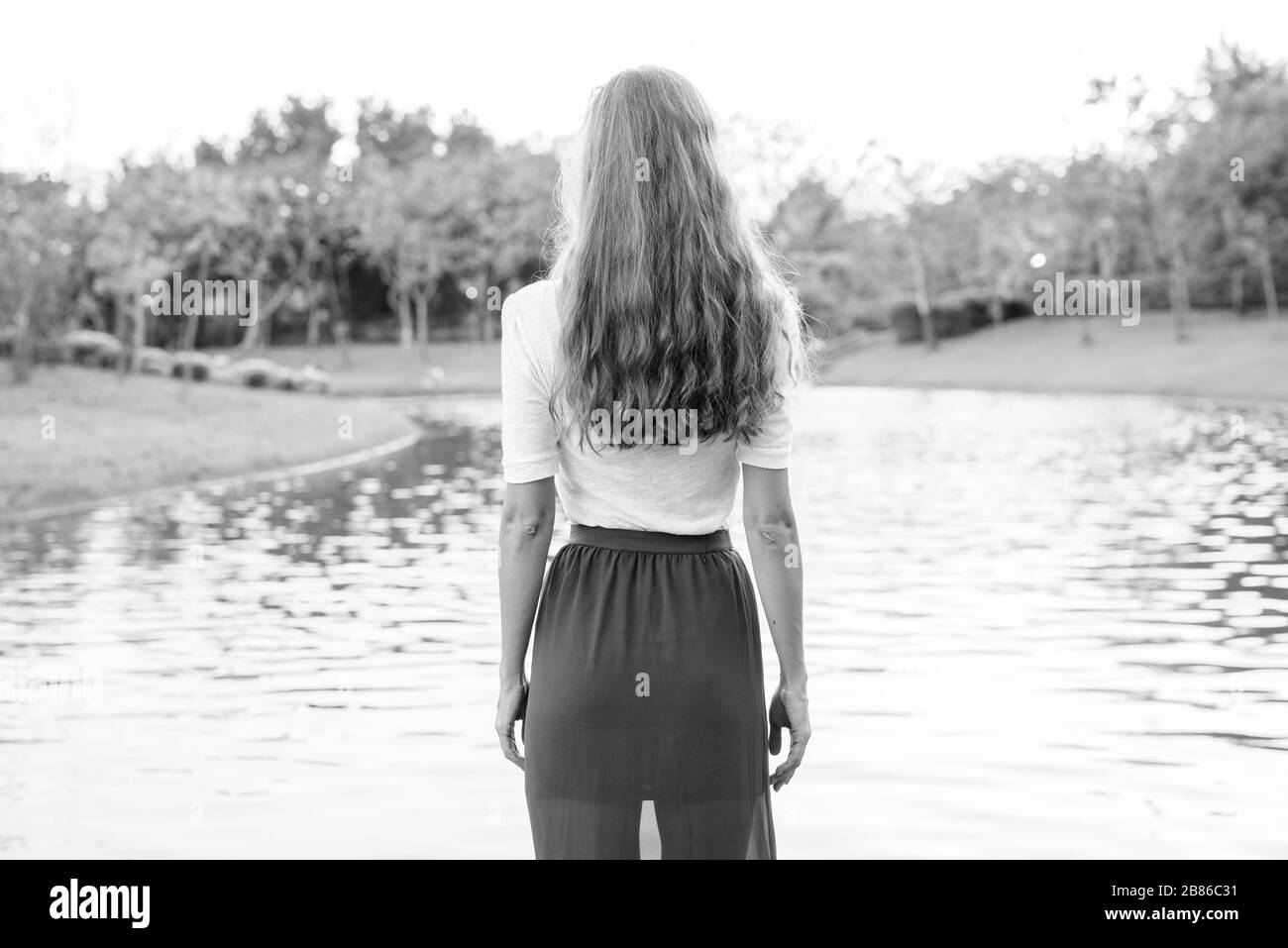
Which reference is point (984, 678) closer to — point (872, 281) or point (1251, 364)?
point (1251, 364)

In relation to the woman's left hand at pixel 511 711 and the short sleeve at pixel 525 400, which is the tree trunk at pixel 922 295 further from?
the short sleeve at pixel 525 400

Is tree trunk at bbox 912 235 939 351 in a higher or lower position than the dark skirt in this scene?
higher

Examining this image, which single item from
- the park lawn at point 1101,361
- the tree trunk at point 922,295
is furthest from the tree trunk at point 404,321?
the tree trunk at point 922,295

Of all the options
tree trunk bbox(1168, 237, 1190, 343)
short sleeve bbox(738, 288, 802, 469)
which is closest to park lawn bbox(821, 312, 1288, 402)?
tree trunk bbox(1168, 237, 1190, 343)

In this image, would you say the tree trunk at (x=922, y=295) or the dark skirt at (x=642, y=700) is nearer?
the dark skirt at (x=642, y=700)

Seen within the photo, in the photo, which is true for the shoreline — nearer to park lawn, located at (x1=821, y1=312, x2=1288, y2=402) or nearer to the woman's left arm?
the woman's left arm

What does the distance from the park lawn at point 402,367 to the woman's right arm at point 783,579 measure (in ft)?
158

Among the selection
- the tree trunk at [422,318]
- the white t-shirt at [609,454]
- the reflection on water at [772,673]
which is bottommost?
the reflection on water at [772,673]

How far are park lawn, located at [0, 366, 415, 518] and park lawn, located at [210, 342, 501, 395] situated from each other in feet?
46.2

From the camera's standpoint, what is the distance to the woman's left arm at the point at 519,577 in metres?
3.82

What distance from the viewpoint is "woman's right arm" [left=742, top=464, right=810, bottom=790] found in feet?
12.6

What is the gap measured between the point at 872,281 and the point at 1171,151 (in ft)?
57.9

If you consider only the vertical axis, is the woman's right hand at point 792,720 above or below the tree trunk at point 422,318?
below
